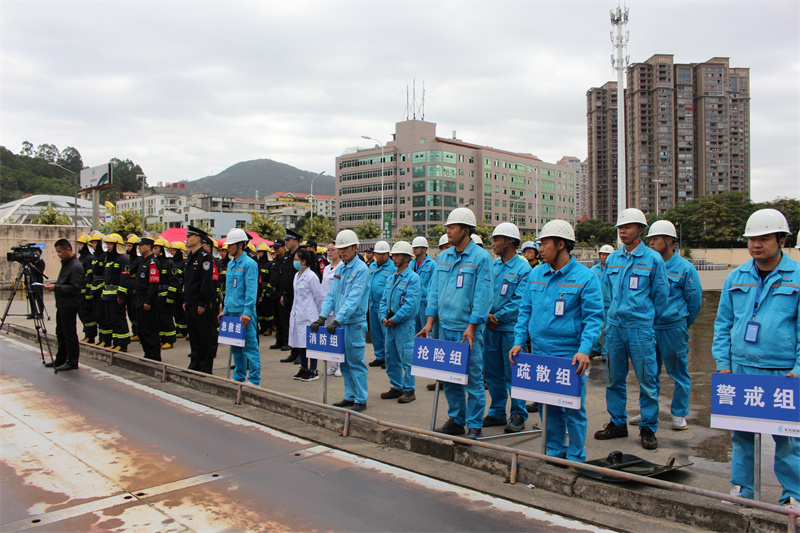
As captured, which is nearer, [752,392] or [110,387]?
[752,392]

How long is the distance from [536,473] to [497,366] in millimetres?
1727

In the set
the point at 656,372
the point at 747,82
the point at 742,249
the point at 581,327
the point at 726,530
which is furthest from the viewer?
the point at 747,82

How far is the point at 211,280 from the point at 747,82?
8980cm

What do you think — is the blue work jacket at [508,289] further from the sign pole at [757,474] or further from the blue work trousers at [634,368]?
the sign pole at [757,474]

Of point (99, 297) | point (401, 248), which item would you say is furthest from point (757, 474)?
point (99, 297)

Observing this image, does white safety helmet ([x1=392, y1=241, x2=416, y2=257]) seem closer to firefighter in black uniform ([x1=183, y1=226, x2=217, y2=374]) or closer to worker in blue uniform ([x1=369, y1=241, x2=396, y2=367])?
worker in blue uniform ([x1=369, y1=241, x2=396, y2=367])

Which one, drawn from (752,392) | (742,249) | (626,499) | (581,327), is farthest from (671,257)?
(742,249)

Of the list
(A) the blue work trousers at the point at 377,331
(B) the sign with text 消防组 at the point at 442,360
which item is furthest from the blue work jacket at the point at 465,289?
(A) the blue work trousers at the point at 377,331

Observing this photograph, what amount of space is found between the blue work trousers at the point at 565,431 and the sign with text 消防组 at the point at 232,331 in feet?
13.7

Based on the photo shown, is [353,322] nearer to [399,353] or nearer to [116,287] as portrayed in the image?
[399,353]

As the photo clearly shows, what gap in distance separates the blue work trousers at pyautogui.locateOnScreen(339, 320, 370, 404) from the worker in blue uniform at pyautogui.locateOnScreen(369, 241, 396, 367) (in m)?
1.87

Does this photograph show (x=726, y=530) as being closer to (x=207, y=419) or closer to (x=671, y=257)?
(x=671, y=257)

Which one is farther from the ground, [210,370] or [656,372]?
[656,372]

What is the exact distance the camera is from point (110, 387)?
781 centimetres
